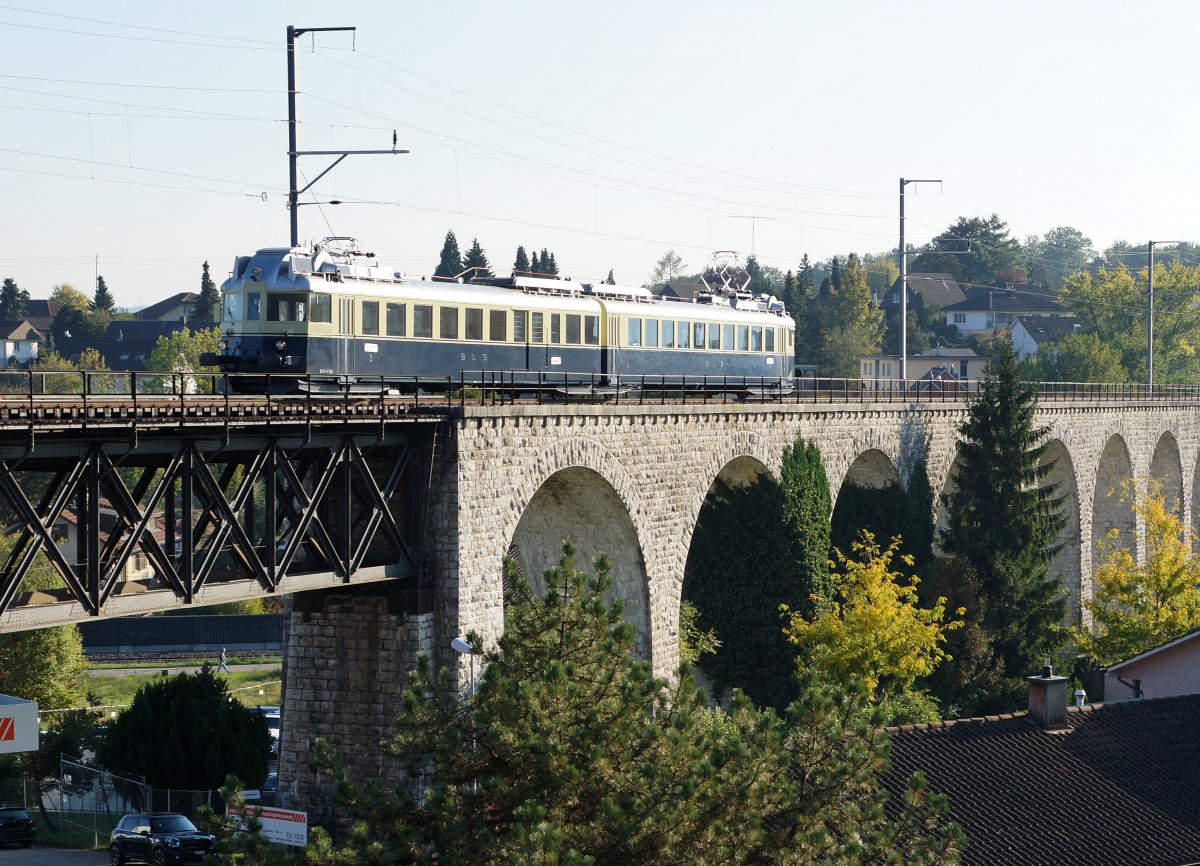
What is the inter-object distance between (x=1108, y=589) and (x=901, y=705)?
14.9 meters

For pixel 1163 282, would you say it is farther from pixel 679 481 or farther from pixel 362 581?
pixel 362 581

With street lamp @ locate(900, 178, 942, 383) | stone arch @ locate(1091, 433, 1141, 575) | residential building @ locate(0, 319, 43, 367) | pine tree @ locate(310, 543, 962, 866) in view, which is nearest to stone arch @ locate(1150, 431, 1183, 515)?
stone arch @ locate(1091, 433, 1141, 575)

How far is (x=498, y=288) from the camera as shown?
33.4 meters

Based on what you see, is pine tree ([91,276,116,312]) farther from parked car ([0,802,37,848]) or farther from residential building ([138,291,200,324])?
parked car ([0,802,37,848])

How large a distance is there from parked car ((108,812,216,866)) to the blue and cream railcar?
13447 millimetres

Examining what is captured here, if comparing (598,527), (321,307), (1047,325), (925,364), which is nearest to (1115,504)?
(598,527)

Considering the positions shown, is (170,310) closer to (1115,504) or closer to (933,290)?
(933,290)

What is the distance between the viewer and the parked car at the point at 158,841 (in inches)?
1203

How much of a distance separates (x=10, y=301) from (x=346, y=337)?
11682cm

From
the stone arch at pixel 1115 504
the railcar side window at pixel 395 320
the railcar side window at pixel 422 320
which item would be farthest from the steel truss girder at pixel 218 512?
the stone arch at pixel 1115 504

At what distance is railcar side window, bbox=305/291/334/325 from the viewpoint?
28.4 metres

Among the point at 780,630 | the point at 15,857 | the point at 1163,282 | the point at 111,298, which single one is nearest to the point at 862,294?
the point at 1163,282

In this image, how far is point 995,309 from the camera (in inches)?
5340

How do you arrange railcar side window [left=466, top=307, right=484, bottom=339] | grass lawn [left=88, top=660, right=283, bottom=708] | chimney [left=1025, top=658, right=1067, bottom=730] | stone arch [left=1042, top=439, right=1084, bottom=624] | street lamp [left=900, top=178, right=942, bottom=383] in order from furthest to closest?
grass lawn [left=88, top=660, right=283, bottom=708]
stone arch [left=1042, top=439, right=1084, bottom=624]
street lamp [left=900, top=178, right=942, bottom=383]
railcar side window [left=466, top=307, right=484, bottom=339]
chimney [left=1025, top=658, right=1067, bottom=730]
